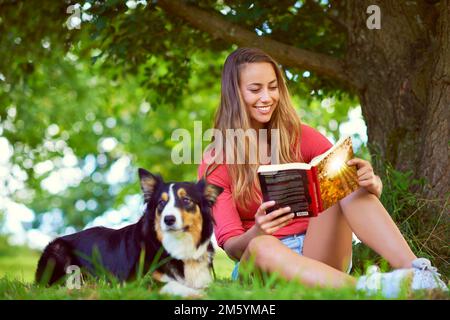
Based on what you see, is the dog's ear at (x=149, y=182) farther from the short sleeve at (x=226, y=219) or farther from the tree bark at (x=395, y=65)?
the tree bark at (x=395, y=65)

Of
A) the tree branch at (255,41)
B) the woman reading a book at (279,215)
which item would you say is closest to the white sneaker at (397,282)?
the woman reading a book at (279,215)

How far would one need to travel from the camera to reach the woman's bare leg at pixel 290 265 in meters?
2.89

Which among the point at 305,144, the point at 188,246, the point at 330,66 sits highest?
the point at 330,66

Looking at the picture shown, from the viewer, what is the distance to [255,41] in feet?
16.2

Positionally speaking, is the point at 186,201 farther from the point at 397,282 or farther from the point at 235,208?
the point at 397,282

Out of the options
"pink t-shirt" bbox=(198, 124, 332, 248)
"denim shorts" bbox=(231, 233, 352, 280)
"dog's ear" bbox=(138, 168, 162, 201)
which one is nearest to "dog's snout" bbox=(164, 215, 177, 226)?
"dog's ear" bbox=(138, 168, 162, 201)

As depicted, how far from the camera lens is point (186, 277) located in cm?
290

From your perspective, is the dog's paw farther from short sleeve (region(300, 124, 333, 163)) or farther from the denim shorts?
short sleeve (region(300, 124, 333, 163))

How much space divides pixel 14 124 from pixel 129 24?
204 inches

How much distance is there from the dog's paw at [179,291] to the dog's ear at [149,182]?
378 millimetres

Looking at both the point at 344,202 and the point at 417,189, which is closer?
the point at 344,202

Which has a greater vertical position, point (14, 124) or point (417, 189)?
point (14, 124)
